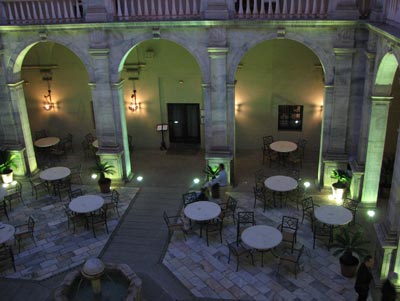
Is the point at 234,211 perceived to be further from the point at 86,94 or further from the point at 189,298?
the point at 86,94

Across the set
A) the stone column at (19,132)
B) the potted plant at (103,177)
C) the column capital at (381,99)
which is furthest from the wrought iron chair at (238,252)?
the stone column at (19,132)

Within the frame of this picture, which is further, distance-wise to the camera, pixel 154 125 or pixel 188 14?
pixel 154 125

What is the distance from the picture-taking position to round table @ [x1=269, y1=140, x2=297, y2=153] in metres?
21.6

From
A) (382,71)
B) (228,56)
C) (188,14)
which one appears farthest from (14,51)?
(382,71)

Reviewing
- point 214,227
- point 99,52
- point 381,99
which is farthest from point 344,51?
point 99,52

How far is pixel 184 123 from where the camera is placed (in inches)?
961

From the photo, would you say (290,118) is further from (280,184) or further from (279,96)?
(280,184)

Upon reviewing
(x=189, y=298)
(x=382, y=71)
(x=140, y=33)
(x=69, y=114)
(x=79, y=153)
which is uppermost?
(x=140, y=33)

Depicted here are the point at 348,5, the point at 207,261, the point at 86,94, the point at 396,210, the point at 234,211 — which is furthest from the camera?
the point at 86,94

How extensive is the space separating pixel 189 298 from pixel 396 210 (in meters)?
6.36

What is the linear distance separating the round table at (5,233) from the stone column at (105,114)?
5.51 metres

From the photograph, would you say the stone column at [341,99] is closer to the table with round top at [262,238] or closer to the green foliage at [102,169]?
the table with round top at [262,238]

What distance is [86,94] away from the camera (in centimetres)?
2428

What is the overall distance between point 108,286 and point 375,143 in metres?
10.2
